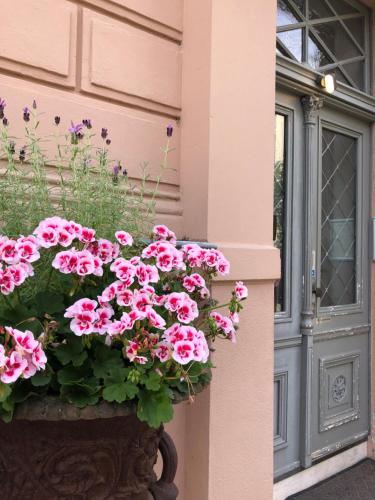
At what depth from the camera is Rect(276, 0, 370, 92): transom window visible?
3.49 m

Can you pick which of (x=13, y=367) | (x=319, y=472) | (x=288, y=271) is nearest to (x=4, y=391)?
(x=13, y=367)

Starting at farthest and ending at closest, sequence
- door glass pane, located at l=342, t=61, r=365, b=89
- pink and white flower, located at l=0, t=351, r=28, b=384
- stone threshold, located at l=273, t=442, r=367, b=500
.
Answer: door glass pane, located at l=342, t=61, r=365, b=89, stone threshold, located at l=273, t=442, r=367, b=500, pink and white flower, located at l=0, t=351, r=28, b=384

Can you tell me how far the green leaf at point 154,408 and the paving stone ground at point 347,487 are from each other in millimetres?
2538

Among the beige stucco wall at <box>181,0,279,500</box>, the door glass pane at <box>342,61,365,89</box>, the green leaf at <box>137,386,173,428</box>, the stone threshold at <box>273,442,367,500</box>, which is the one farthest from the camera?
the door glass pane at <box>342,61,365,89</box>

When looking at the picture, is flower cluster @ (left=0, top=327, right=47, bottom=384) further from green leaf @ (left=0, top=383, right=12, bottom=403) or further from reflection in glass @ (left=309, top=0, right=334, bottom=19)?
reflection in glass @ (left=309, top=0, right=334, bottom=19)

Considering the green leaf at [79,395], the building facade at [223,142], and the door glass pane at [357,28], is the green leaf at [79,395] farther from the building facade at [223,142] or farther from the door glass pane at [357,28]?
the door glass pane at [357,28]

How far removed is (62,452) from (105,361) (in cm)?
24

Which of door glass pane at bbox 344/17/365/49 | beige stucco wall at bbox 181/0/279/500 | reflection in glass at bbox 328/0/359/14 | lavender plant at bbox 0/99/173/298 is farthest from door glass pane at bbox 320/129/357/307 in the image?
lavender plant at bbox 0/99/173/298

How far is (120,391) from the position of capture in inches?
47.8

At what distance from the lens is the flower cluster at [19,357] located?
1.12 meters

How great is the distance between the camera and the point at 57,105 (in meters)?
2.13

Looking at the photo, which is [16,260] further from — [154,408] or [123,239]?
[154,408]

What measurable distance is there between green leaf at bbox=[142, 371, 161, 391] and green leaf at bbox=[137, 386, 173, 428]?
0.02 metres

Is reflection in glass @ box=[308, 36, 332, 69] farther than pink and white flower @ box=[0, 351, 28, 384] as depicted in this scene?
Yes
